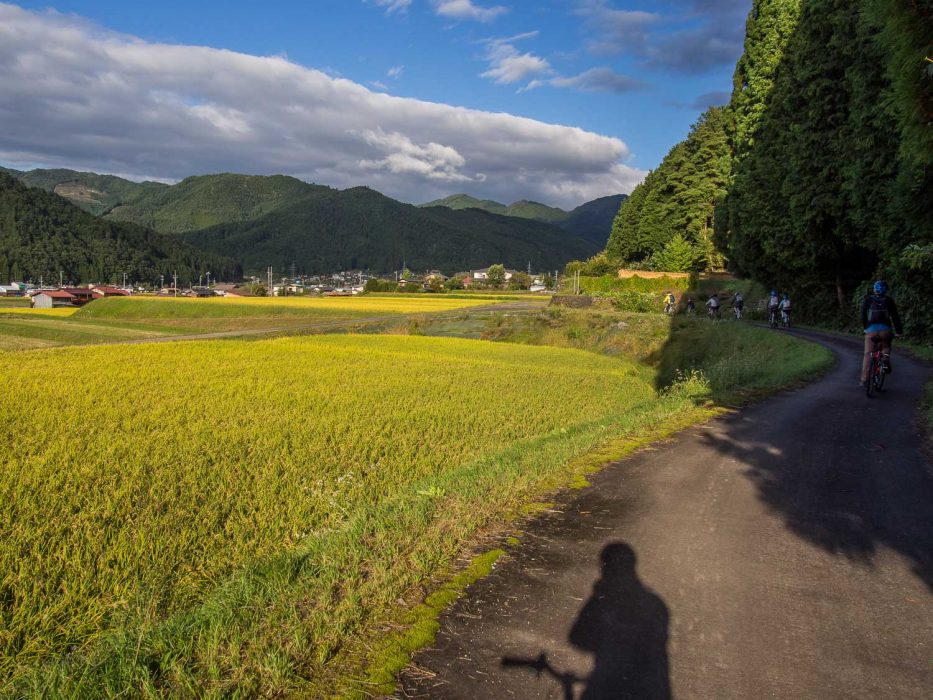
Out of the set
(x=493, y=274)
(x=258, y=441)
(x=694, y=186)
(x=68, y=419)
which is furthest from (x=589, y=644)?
(x=493, y=274)

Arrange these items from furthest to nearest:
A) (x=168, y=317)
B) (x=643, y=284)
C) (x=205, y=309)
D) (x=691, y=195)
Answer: (x=205, y=309) < (x=168, y=317) < (x=691, y=195) < (x=643, y=284)

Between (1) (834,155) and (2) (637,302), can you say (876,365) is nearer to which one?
(1) (834,155)

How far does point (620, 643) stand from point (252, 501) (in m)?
4.87

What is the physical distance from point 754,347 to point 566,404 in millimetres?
11825

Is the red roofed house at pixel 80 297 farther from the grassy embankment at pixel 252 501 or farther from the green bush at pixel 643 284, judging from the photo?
the grassy embankment at pixel 252 501

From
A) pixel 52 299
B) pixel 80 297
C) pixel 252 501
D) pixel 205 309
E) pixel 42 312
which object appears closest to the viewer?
pixel 252 501

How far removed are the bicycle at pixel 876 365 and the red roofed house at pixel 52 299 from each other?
94.5 meters

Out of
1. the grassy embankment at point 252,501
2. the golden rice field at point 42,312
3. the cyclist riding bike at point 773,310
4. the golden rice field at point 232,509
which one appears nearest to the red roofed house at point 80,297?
the golden rice field at point 42,312

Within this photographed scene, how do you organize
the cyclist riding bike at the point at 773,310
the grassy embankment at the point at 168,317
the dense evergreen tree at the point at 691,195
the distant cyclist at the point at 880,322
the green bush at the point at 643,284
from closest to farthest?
the distant cyclist at the point at 880,322 < the cyclist riding bike at the point at 773,310 < the grassy embankment at the point at 168,317 < the green bush at the point at 643,284 < the dense evergreen tree at the point at 691,195

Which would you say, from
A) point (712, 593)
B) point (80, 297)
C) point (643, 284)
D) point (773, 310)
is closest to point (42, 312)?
point (80, 297)

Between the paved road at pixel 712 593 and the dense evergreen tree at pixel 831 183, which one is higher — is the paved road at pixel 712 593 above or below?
below

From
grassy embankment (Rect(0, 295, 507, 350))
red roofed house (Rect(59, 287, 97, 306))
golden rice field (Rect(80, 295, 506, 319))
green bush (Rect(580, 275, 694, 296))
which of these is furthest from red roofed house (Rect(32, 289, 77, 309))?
green bush (Rect(580, 275, 694, 296))

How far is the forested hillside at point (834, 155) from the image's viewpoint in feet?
23.7

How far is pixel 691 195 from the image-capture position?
5850cm
